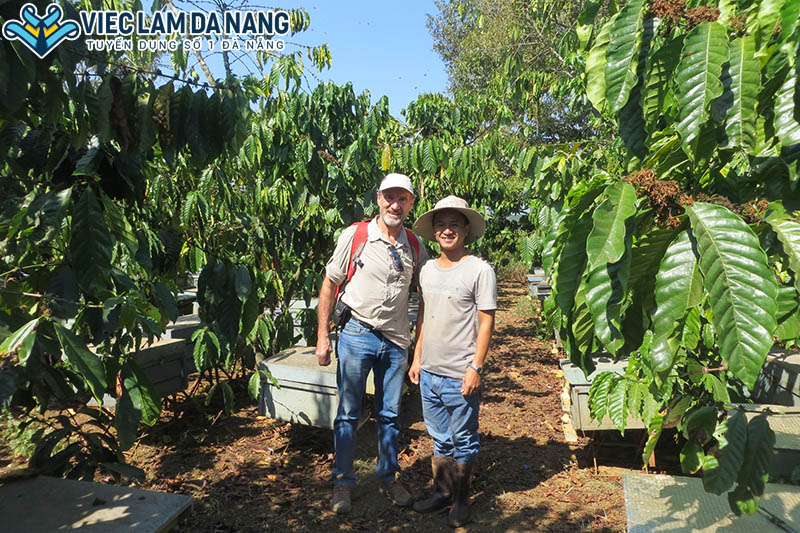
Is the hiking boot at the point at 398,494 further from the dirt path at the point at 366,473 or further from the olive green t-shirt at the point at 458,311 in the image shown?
the olive green t-shirt at the point at 458,311

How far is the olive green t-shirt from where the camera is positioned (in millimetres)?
2617

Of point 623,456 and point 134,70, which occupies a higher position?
point 134,70

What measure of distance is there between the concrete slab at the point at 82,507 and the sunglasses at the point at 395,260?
4.65ft

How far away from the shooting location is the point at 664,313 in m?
0.91

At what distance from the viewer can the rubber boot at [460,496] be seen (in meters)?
2.71

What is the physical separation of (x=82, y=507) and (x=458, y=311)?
1.76 metres

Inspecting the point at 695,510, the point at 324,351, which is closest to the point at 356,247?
the point at 324,351

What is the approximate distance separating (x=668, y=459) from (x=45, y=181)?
378 centimetres

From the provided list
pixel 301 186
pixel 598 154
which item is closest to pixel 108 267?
pixel 301 186

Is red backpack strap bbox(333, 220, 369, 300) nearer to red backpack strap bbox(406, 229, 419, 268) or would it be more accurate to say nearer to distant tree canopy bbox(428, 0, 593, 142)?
red backpack strap bbox(406, 229, 419, 268)

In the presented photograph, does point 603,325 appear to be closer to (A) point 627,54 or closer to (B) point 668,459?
(A) point 627,54

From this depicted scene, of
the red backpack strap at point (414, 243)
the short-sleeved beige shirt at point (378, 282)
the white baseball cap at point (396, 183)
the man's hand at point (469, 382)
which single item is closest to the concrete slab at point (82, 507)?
the short-sleeved beige shirt at point (378, 282)

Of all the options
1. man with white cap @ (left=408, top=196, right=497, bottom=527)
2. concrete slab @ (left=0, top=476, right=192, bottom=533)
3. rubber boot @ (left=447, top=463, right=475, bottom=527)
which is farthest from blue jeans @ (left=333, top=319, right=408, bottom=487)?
concrete slab @ (left=0, top=476, right=192, bottom=533)

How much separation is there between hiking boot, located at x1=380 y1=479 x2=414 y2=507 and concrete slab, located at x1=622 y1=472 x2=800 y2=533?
4.67 feet
